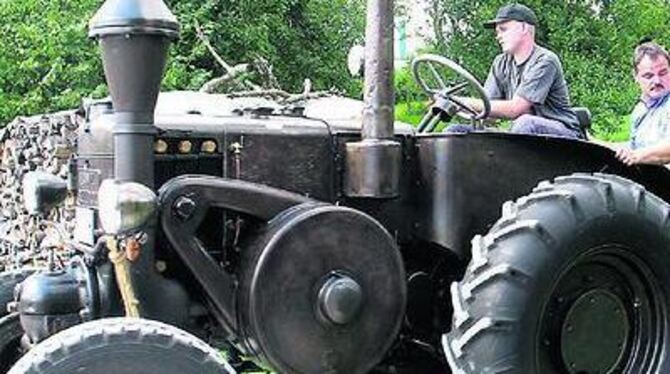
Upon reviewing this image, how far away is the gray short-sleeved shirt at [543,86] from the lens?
5500mm

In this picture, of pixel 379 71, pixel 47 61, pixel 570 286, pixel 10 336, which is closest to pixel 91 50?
pixel 47 61

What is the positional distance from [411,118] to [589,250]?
8.49 meters

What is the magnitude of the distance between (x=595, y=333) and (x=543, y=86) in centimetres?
153

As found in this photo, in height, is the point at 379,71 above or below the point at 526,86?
above

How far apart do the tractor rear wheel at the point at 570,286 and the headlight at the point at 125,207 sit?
1182mm

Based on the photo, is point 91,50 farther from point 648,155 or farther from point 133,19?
point 133,19

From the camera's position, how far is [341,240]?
4.21 m

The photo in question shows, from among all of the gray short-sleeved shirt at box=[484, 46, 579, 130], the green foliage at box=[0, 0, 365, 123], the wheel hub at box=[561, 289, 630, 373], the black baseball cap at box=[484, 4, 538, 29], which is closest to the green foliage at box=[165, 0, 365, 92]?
the green foliage at box=[0, 0, 365, 123]

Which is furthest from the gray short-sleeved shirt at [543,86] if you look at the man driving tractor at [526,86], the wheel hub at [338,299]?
the wheel hub at [338,299]

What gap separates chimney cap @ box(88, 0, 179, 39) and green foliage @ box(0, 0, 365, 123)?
313 inches

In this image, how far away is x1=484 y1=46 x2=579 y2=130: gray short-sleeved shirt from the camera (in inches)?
217

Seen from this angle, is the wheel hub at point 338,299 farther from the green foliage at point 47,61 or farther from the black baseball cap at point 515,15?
the green foliage at point 47,61

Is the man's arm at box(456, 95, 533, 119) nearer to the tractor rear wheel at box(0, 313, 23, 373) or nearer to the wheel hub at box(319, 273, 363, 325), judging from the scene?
the wheel hub at box(319, 273, 363, 325)

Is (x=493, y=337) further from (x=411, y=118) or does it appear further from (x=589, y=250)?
(x=411, y=118)
